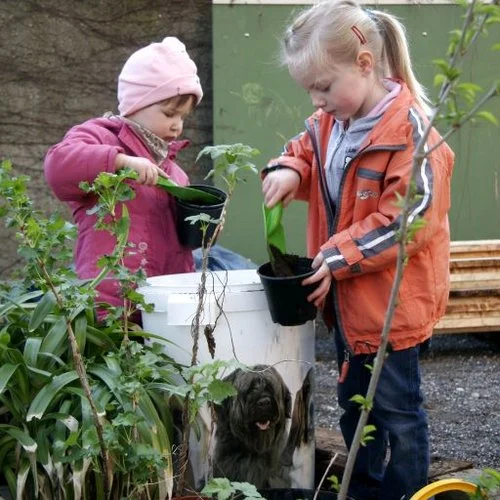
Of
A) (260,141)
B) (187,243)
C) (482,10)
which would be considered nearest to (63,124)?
(260,141)

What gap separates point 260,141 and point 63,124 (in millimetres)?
1115

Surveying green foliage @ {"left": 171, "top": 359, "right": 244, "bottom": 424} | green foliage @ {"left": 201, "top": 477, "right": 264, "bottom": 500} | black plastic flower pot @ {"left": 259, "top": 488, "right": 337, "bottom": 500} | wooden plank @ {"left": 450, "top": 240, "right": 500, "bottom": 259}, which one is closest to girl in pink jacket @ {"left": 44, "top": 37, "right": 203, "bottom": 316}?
black plastic flower pot @ {"left": 259, "top": 488, "right": 337, "bottom": 500}

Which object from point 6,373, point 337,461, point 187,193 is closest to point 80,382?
point 6,373

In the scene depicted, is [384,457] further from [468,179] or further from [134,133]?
[468,179]

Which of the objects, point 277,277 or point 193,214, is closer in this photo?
point 277,277

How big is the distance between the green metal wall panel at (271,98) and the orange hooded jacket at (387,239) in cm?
325

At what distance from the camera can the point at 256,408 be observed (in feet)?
11.1

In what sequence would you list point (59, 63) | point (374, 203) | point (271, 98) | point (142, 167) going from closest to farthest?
point (374, 203)
point (142, 167)
point (59, 63)
point (271, 98)

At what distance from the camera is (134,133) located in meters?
3.97

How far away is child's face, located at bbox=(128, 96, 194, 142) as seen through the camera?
3963mm

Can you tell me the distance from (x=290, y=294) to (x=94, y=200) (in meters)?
0.99

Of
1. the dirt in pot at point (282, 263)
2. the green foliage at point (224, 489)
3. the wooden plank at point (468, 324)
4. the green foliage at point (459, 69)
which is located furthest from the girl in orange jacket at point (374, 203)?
the wooden plank at point (468, 324)

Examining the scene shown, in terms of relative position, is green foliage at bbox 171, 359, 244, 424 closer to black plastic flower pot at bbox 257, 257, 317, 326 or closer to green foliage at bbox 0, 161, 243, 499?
green foliage at bbox 0, 161, 243, 499

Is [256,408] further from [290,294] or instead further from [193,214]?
[193,214]
